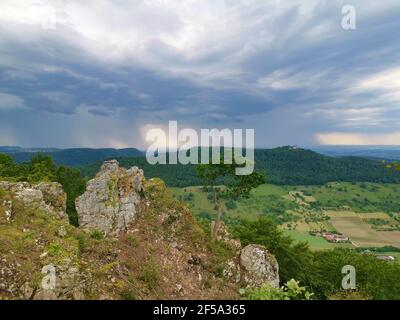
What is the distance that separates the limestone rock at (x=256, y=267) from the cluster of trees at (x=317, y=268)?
12476mm

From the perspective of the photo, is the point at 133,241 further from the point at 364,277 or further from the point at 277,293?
the point at 364,277

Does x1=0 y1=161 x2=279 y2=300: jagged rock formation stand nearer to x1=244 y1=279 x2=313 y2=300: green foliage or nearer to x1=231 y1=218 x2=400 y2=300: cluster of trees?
x1=231 y1=218 x2=400 y2=300: cluster of trees

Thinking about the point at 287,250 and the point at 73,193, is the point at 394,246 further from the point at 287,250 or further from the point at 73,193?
the point at 73,193

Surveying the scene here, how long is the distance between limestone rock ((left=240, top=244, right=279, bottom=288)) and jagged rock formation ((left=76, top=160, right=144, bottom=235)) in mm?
11255

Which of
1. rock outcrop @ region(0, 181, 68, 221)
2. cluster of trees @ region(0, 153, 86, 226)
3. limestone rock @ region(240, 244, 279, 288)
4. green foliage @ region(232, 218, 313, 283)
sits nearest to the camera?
rock outcrop @ region(0, 181, 68, 221)

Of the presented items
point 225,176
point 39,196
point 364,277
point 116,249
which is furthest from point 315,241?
point 39,196

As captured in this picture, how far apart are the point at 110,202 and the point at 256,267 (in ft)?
48.0

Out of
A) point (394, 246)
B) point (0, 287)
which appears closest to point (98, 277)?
point (0, 287)

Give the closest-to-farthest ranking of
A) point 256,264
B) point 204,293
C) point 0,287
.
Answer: point 0,287 < point 204,293 < point 256,264

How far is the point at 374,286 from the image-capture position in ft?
168

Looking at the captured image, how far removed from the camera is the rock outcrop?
80.0ft

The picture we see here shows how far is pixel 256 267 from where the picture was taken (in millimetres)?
29359

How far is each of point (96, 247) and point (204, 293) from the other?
377 inches

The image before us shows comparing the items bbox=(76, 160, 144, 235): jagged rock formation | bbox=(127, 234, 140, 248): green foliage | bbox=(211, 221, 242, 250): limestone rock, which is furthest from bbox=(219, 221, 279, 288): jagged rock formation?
bbox=(76, 160, 144, 235): jagged rock formation
